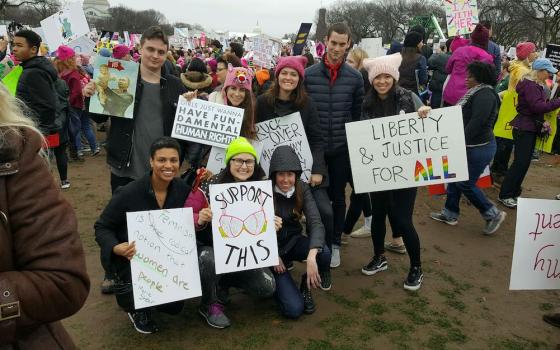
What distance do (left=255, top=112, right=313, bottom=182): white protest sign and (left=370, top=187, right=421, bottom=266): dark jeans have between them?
706 mm

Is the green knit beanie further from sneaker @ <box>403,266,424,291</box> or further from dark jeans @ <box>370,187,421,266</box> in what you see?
sneaker @ <box>403,266,424,291</box>

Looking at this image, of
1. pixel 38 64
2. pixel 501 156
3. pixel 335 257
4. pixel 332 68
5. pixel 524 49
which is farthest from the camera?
pixel 501 156

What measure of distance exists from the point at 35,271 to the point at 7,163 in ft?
0.95

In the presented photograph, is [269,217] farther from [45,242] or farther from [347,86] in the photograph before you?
[45,242]

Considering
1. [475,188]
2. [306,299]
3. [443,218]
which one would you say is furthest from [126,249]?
[443,218]

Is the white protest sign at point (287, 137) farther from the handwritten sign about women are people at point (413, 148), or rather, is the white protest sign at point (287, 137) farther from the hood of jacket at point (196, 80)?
the hood of jacket at point (196, 80)

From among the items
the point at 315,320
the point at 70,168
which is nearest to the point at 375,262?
the point at 315,320

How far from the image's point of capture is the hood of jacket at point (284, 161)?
362 cm

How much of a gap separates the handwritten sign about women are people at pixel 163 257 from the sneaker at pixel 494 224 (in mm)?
3952

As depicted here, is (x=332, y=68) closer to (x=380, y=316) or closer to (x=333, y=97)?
(x=333, y=97)

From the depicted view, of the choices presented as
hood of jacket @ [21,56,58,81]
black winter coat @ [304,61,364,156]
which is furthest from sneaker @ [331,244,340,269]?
hood of jacket @ [21,56,58,81]

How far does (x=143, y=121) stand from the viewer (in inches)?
148

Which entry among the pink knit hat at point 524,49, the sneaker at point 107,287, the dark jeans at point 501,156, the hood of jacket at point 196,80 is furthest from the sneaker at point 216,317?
the pink knit hat at point 524,49

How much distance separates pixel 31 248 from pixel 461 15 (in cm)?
970
